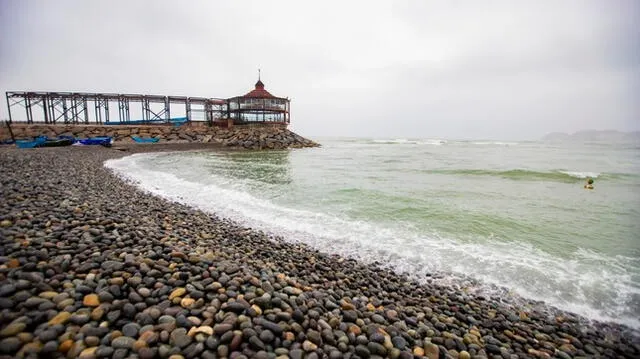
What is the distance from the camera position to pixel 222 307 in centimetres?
281

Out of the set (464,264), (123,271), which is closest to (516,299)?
(464,264)

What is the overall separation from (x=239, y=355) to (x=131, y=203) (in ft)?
23.0

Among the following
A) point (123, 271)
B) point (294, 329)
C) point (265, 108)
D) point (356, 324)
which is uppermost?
point (265, 108)

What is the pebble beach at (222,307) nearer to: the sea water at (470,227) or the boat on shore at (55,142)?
A: the sea water at (470,227)

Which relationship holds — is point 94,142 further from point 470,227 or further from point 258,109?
point 470,227

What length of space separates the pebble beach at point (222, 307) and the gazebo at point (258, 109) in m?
43.8

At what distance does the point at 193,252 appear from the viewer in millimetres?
4152

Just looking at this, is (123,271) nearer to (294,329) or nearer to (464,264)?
(294,329)

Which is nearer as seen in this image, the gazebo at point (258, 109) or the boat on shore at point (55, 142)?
the boat on shore at point (55, 142)

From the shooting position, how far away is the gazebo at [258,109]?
4659 centimetres

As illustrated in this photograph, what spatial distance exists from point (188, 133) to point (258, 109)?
12.0 metres

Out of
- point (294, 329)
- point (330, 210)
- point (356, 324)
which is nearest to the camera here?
point (294, 329)

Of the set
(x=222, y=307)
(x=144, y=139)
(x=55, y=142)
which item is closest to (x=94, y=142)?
(x=55, y=142)

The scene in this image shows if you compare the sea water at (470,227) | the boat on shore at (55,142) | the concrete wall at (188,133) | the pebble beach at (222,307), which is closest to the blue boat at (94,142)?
the boat on shore at (55,142)
